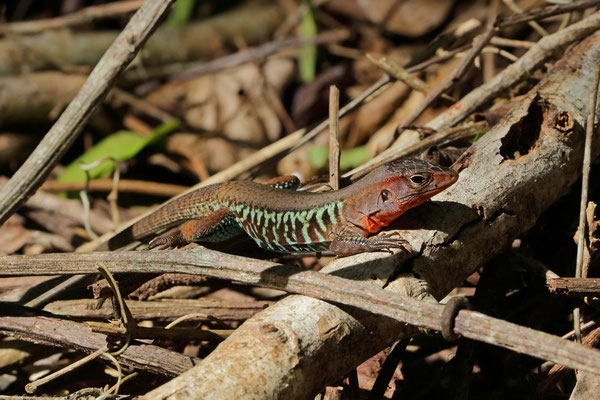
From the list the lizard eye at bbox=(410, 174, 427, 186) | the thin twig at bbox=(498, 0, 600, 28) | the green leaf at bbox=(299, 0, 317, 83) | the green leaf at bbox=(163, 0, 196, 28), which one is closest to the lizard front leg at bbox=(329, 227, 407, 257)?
the lizard eye at bbox=(410, 174, 427, 186)

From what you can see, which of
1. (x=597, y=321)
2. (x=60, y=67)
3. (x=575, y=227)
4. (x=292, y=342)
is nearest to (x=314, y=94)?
(x=60, y=67)

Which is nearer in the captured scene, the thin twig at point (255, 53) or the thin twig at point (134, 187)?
the thin twig at point (134, 187)

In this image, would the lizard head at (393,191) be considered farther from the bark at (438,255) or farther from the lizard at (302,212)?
the bark at (438,255)

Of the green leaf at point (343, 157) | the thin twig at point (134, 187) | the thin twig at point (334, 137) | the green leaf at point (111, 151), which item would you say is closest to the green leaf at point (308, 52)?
the green leaf at point (343, 157)

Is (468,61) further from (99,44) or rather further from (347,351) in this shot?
(99,44)

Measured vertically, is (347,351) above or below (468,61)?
below

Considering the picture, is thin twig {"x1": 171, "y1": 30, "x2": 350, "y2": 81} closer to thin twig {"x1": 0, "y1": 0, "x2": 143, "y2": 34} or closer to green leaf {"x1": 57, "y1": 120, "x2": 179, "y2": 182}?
thin twig {"x1": 0, "y1": 0, "x2": 143, "y2": 34}
